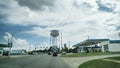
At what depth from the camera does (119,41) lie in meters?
77.2

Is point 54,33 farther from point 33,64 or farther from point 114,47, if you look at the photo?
point 33,64

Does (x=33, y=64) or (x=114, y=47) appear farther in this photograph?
(x=114, y=47)

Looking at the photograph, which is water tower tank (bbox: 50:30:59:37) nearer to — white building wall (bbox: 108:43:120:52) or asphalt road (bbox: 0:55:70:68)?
white building wall (bbox: 108:43:120:52)

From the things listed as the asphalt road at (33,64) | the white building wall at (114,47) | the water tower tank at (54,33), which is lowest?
the asphalt road at (33,64)

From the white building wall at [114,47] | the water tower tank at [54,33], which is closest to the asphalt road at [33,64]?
the white building wall at [114,47]

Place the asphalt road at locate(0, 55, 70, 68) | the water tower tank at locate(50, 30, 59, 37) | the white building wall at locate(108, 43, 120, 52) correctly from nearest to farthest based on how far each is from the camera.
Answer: the asphalt road at locate(0, 55, 70, 68), the white building wall at locate(108, 43, 120, 52), the water tower tank at locate(50, 30, 59, 37)

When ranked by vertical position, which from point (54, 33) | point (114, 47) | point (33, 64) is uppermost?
point (54, 33)

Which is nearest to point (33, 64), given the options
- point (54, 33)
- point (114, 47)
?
point (114, 47)

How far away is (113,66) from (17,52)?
120 meters

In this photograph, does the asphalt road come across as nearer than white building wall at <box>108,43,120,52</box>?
Yes

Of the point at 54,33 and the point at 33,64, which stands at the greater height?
the point at 54,33

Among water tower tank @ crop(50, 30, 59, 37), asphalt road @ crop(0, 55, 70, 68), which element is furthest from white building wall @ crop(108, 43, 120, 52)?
water tower tank @ crop(50, 30, 59, 37)

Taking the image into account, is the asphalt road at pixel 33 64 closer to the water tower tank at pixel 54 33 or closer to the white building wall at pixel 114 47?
the white building wall at pixel 114 47

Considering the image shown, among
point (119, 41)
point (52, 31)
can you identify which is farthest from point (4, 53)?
point (119, 41)
